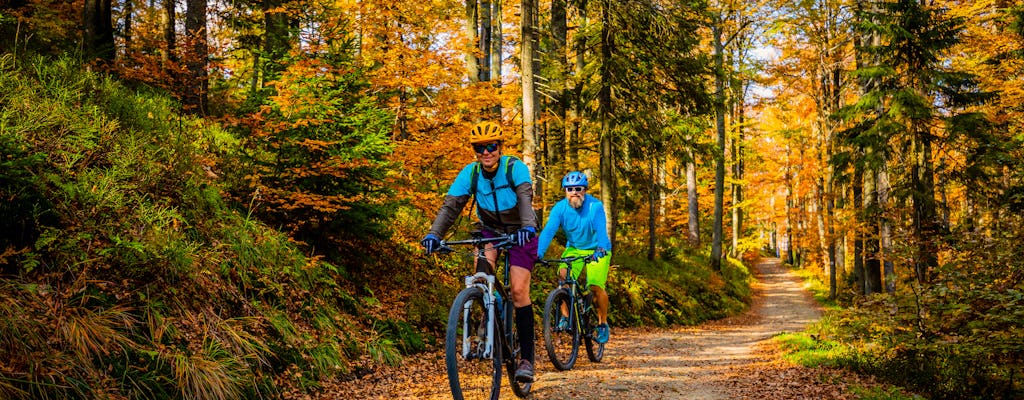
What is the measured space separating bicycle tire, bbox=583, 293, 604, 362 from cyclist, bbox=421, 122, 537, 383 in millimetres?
2336

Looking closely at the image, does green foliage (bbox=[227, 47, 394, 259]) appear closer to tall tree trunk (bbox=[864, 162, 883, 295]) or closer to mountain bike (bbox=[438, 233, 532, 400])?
mountain bike (bbox=[438, 233, 532, 400])

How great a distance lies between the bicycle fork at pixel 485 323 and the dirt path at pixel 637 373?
40.6 inches

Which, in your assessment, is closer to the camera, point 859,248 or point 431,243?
point 431,243

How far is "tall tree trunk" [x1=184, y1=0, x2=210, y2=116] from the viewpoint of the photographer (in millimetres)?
9401

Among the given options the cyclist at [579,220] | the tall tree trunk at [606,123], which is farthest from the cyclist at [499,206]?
the tall tree trunk at [606,123]

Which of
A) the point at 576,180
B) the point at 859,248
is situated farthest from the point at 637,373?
the point at 859,248

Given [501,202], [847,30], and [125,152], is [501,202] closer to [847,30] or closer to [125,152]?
[125,152]

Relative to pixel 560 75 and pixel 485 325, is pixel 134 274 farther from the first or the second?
pixel 560 75

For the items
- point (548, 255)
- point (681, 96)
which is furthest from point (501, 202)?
point (681, 96)

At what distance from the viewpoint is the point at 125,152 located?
19.9ft

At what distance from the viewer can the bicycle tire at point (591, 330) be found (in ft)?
24.6

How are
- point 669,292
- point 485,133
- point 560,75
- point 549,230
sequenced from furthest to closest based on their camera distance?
1. point 669,292
2. point 560,75
3. point 549,230
4. point 485,133

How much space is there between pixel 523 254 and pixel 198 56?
6837mm

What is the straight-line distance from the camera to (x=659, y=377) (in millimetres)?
6914
